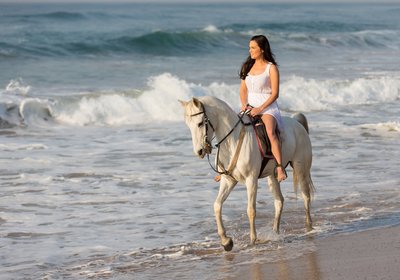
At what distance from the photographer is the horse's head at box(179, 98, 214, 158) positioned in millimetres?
7578

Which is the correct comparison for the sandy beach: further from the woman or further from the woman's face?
the woman's face

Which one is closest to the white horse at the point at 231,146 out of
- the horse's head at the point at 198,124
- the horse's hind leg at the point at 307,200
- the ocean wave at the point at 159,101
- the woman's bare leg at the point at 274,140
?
the horse's head at the point at 198,124

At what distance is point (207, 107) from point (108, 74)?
2128 cm

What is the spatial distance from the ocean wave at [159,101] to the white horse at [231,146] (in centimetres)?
1024

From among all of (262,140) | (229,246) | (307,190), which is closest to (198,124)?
(262,140)

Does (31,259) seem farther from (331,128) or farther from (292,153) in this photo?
(331,128)

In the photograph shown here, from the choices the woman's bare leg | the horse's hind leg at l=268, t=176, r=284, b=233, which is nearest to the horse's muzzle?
the woman's bare leg

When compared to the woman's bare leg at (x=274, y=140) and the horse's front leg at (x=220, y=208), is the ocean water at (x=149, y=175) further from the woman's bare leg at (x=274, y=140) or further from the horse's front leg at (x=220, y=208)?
the woman's bare leg at (x=274, y=140)

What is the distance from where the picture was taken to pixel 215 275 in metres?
7.38

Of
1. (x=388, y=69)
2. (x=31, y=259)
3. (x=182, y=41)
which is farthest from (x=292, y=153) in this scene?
(x=182, y=41)

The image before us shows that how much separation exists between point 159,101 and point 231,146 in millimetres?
12862

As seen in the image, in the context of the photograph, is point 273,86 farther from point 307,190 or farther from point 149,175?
point 149,175

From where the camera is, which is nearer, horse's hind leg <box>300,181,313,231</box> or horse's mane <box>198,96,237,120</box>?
horse's mane <box>198,96,237,120</box>

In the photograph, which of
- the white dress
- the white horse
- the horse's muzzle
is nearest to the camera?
the horse's muzzle
